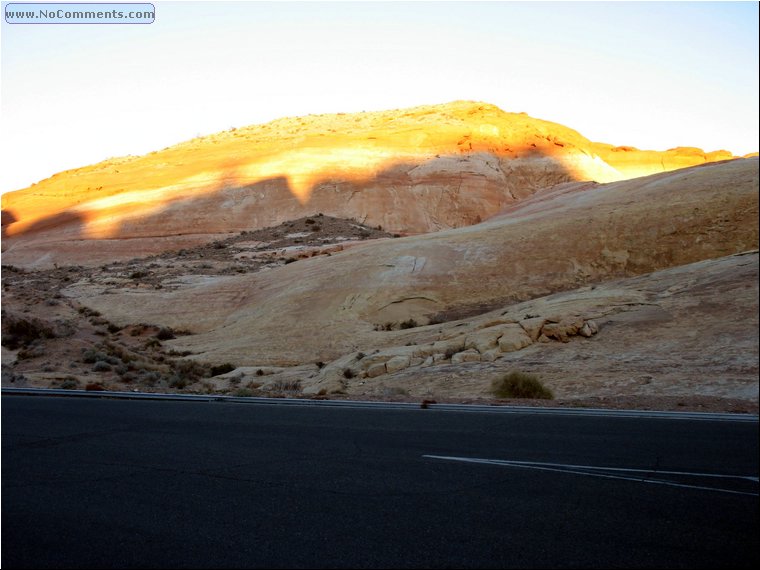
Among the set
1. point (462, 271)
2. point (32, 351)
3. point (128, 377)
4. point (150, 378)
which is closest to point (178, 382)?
Answer: point (150, 378)

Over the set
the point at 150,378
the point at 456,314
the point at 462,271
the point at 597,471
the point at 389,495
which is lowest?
the point at 150,378

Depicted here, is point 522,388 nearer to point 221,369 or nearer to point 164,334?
point 221,369

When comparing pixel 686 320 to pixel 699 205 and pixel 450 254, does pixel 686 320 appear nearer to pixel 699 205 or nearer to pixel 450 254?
pixel 699 205

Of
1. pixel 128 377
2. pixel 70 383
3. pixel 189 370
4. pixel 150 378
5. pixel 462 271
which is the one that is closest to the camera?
pixel 70 383

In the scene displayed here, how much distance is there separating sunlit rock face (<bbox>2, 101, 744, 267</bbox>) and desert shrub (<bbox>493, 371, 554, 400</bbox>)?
186 ft

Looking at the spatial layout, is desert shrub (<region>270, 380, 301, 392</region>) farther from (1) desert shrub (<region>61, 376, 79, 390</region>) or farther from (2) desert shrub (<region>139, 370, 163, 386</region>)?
(1) desert shrub (<region>61, 376, 79, 390</region>)

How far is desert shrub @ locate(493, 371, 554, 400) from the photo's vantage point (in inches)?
691

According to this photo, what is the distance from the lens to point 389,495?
23.8 feet

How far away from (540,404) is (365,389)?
7.27 m

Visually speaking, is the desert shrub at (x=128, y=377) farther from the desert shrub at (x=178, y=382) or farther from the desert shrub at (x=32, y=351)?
the desert shrub at (x=32, y=351)

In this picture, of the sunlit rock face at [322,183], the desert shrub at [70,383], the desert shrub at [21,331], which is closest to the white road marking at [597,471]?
the desert shrub at [70,383]

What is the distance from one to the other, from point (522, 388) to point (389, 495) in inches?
434

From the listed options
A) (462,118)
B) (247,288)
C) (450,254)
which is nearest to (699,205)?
(450,254)

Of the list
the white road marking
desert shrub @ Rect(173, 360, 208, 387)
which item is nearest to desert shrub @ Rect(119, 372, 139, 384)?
desert shrub @ Rect(173, 360, 208, 387)
